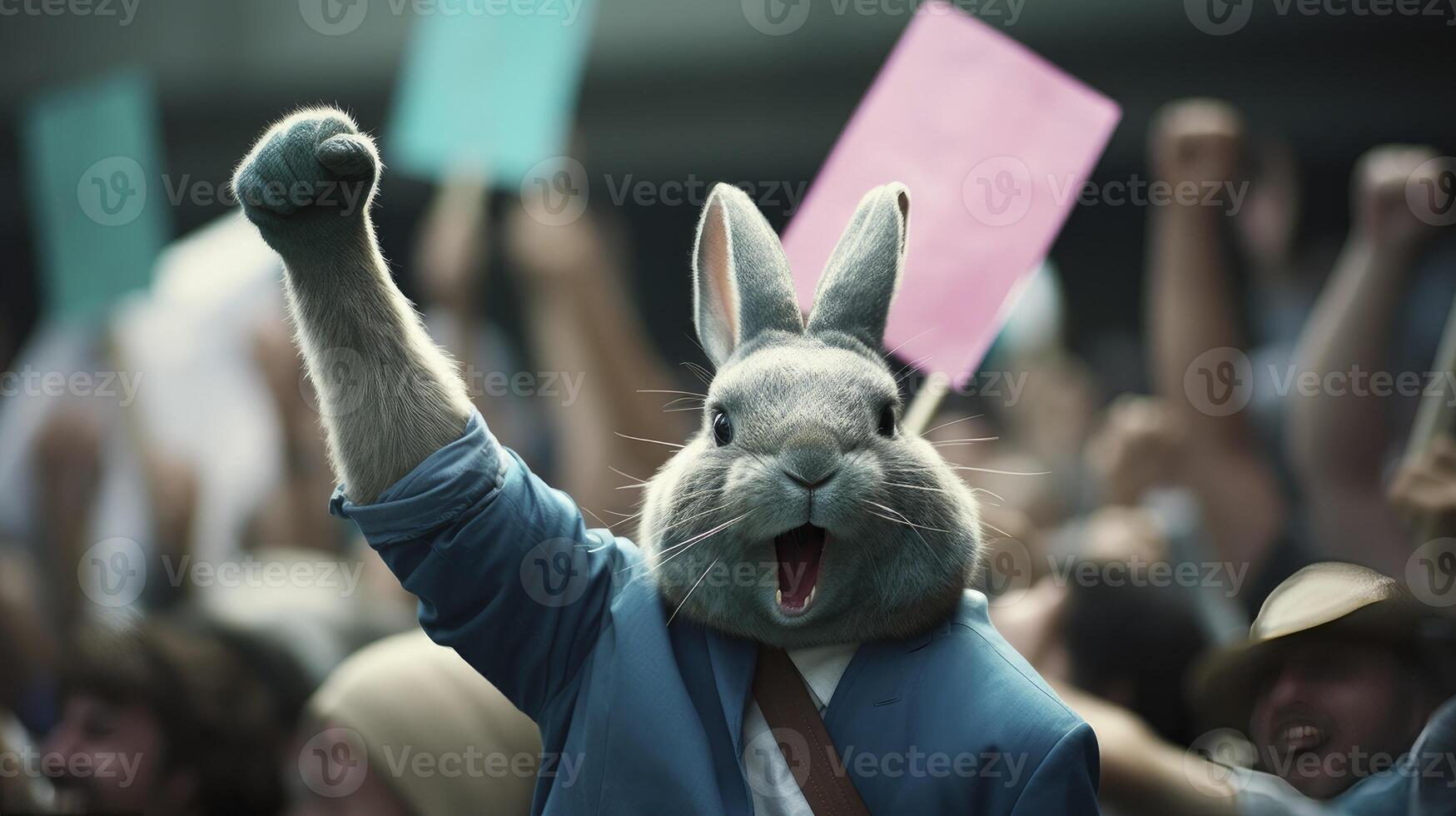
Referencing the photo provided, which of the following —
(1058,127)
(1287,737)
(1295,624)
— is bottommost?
(1287,737)

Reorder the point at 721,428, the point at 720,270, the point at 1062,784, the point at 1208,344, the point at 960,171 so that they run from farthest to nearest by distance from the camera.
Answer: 1. the point at 1208,344
2. the point at 960,171
3. the point at 720,270
4. the point at 721,428
5. the point at 1062,784

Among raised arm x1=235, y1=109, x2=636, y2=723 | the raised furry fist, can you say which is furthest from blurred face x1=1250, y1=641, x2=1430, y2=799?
the raised furry fist

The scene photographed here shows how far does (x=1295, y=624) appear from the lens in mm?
2328

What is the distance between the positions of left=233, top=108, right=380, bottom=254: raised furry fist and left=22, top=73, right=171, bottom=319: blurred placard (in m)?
2.37

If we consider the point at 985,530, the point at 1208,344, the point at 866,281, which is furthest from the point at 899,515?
the point at 1208,344

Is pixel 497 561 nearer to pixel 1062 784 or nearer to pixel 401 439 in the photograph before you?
pixel 401 439

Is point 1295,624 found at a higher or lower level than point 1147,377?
higher

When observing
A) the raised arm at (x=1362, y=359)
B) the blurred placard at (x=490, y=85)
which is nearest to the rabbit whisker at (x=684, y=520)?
the raised arm at (x=1362, y=359)

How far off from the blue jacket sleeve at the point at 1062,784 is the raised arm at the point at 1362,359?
4.94 feet

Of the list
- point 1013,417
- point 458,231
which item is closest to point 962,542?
point 458,231

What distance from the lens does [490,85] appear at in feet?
12.4

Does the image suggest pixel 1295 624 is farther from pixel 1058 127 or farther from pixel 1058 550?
pixel 1058 550

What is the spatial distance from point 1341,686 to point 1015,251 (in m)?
0.95

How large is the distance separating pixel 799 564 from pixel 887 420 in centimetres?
27
